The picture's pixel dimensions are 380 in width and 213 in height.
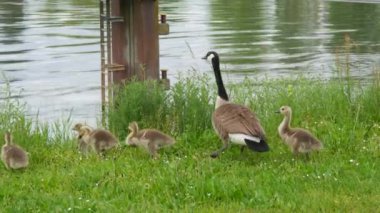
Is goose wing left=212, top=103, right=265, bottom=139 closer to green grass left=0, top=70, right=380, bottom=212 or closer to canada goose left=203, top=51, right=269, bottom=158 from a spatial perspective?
canada goose left=203, top=51, right=269, bottom=158

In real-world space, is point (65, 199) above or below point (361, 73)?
above

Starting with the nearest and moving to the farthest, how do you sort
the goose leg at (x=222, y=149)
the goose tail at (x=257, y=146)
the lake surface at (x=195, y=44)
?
the goose tail at (x=257, y=146) < the goose leg at (x=222, y=149) < the lake surface at (x=195, y=44)

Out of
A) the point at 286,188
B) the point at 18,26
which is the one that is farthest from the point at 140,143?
the point at 18,26

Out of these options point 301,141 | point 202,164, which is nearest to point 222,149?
A: point 202,164

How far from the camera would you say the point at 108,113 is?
36.6 ft

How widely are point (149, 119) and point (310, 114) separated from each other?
2154 mm

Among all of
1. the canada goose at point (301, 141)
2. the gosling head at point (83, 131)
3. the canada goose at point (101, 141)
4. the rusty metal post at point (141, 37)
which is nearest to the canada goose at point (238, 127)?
the canada goose at point (301, 141)

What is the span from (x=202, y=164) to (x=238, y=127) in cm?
53

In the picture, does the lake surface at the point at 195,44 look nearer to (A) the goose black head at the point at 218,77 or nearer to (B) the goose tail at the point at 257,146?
(A) the goose black head at the point at 218,77

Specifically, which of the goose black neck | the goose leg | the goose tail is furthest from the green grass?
the goose black neck

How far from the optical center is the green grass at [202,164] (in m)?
7.16

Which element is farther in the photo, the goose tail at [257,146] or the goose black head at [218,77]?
the goose black head at [218,77]

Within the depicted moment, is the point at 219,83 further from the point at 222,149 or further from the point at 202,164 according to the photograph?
the point at 202,164

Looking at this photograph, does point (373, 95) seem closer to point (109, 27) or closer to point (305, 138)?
point (305, 138)
